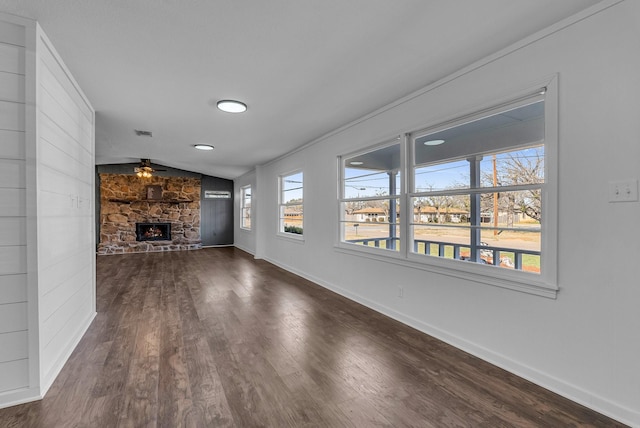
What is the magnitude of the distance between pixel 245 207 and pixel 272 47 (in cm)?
742

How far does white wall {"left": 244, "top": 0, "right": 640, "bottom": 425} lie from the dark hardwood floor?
0.62 feet

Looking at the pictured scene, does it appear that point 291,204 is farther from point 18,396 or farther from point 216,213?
point 216,213

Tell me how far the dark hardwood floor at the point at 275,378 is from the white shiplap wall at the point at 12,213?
0.32 metres

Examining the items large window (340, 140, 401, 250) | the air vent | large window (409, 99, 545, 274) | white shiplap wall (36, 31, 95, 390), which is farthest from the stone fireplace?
large window (409, 99, 545, 274)

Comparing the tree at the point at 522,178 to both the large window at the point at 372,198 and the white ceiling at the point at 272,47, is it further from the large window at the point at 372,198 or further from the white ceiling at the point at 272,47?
the large window at the point at 372,198

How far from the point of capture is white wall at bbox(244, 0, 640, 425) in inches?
65.6

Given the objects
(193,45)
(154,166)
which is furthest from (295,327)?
(154,166)

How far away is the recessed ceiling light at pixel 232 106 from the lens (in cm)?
324

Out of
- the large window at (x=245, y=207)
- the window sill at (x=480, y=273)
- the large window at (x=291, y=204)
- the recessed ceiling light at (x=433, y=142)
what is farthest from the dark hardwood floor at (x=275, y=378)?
the large window at (x=245, y=207)

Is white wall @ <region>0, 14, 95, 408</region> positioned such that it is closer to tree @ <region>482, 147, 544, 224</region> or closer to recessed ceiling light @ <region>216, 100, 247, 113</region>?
recessed ceiling light @ <region>216, 100, 247, 113</region>

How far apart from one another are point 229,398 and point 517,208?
8.15 ft

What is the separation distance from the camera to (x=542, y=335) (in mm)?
2025

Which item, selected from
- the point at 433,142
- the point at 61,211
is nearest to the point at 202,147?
the point at 61,211

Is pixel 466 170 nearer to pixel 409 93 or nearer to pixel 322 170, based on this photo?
pixel 409 93
